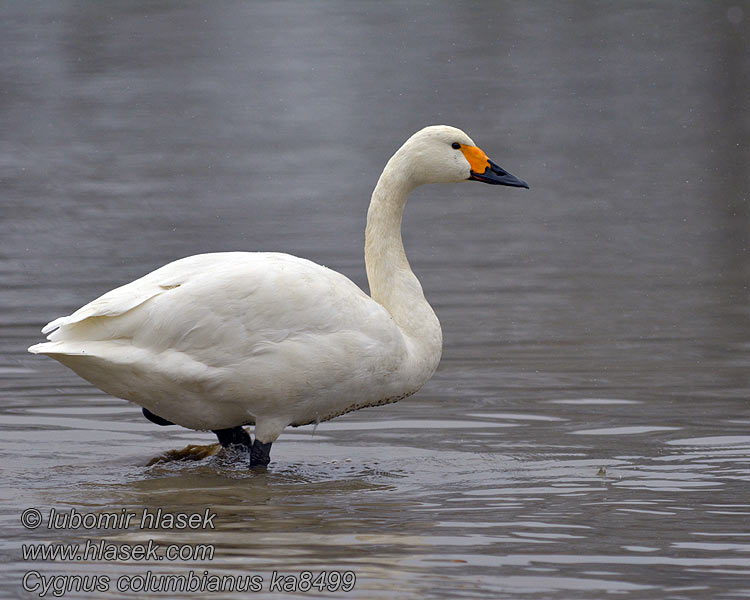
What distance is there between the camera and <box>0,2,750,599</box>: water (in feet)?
21.3

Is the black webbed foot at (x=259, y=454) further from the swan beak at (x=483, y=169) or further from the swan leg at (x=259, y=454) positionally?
the swan beak at (x=483, y=169)

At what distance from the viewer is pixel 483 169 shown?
8.76 meters

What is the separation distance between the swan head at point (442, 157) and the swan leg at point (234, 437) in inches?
67.7

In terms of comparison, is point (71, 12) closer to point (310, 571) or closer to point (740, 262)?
point (740, 262)

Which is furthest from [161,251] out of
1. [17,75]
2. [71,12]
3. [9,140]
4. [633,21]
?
[71,12]

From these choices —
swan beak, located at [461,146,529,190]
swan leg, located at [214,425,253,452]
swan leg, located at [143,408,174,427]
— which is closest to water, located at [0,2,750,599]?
swan leg, located at [214,425,253,452]

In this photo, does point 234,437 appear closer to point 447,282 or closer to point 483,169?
point 483,169

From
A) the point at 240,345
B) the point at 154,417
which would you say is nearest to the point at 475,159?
the point at 240,345

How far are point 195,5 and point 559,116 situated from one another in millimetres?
20329

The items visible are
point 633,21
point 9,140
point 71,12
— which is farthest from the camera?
point 71,12

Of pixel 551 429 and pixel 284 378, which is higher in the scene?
pixel 284 378

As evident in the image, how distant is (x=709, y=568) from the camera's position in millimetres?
5965

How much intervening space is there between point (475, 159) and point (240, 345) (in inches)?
79.1

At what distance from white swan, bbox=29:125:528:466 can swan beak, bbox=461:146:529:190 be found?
122 cm
